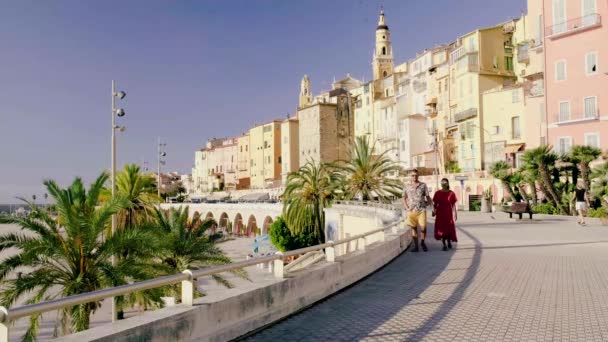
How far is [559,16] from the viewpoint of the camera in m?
39.4

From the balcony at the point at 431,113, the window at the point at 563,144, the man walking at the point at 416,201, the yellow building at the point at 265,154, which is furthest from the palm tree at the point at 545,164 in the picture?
the yellow building at the point at 265,154

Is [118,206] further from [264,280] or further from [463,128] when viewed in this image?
[463,128]

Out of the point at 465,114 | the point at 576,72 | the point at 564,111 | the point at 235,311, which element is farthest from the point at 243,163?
the point at 235,311

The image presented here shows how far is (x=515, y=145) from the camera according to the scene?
171 feet

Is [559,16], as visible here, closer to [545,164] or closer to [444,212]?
[545,164]

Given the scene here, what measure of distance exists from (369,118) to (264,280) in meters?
83.0

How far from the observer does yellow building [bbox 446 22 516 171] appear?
57341 mm

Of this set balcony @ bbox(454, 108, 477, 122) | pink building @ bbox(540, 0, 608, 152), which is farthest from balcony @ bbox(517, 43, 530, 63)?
pink building @ bbox(540, 0, 608, 152)

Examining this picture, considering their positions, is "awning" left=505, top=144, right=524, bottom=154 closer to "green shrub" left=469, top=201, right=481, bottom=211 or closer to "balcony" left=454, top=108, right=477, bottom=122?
"balcony" left=454, top=108, right=477, bottom=122

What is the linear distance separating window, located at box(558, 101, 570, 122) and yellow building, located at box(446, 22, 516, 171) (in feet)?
55.6

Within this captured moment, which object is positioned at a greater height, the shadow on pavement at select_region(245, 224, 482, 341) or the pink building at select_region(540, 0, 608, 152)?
the pink building at select_region(540, 0, 608, 152)

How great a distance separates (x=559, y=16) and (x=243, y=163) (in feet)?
292

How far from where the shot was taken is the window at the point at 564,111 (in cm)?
3872

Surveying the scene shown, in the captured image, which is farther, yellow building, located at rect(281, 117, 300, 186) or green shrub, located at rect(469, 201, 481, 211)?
yellow building, located at rect(281, 117, 300, 186)
